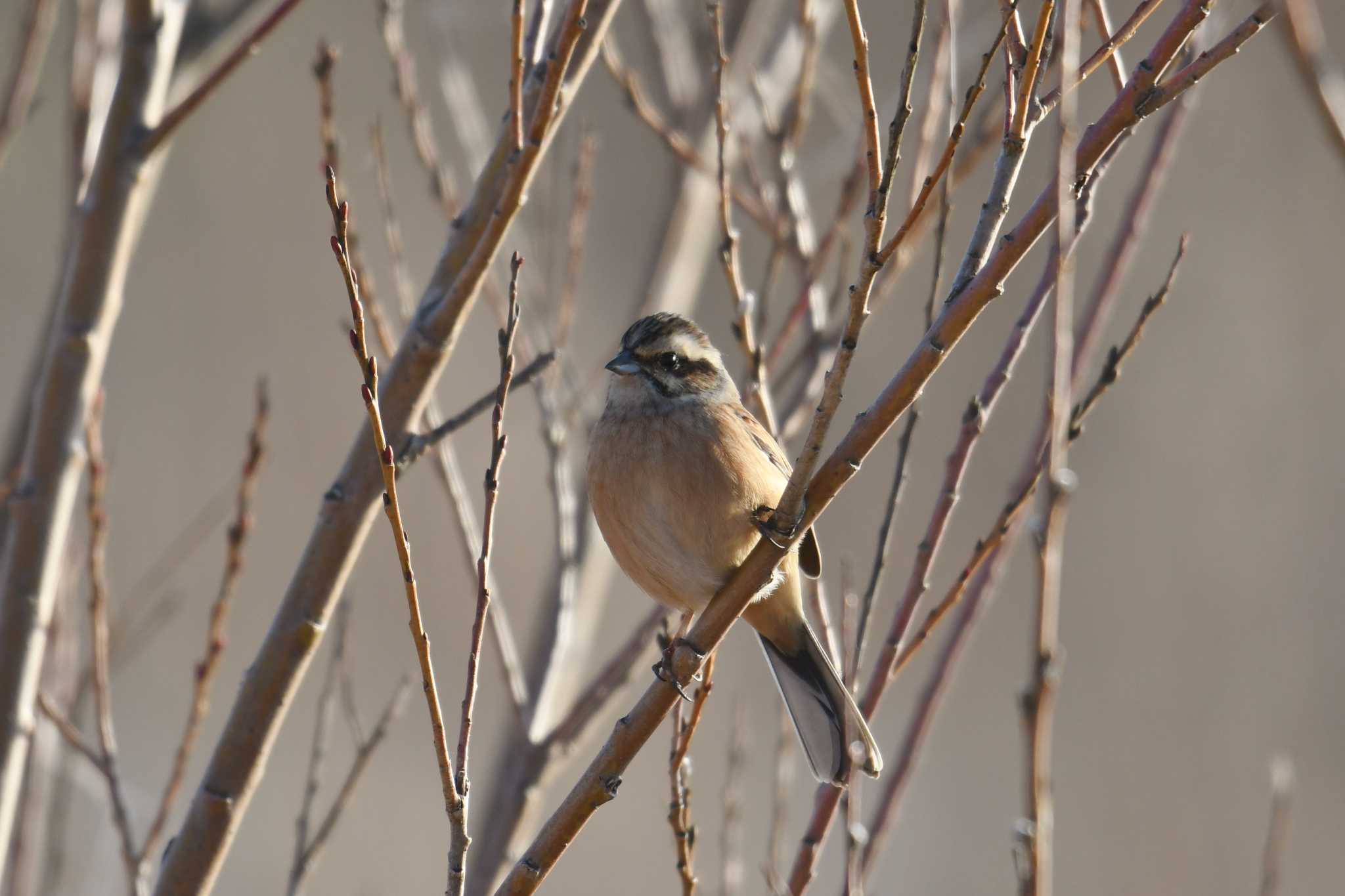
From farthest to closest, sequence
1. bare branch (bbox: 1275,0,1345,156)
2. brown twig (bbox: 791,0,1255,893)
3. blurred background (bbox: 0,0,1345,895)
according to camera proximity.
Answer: blurred background (bbox: 0,0,1345,895) → brown twig (bbox: 791,0,1255,893) → bare branch (bbox: 1275,0,1345,156)

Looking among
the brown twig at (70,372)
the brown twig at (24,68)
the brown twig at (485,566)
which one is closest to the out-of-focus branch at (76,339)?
the brown twig at (70,372)

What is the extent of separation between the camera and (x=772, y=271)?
3074 mm

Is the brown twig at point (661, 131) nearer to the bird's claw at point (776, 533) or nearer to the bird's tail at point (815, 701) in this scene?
the bird's tail at point (815, 701)

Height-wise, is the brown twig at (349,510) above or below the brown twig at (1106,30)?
below

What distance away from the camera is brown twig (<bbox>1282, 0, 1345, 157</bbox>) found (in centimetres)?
104

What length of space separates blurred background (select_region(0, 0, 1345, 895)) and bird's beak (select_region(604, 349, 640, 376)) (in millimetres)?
3738

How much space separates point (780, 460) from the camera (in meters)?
3.23

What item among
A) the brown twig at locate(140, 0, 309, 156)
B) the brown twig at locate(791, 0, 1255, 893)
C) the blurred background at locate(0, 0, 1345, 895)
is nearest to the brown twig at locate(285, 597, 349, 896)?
the brown twig at locate(140, 0, 309, 156)

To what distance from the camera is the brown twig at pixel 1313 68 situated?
1.04m

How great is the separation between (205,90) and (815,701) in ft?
6.40

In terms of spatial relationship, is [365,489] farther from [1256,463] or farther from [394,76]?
[1256,463]

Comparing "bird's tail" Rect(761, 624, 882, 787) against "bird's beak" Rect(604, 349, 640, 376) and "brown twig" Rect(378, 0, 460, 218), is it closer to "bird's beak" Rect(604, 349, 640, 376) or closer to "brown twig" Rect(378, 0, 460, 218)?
"bird's beak" Rect(604, 349, 640, 376)

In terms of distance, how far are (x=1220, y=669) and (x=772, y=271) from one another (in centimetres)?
726

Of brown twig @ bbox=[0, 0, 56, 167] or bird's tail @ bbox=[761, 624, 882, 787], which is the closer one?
brown twig @ bbox=[0, 0, 56, 167]
